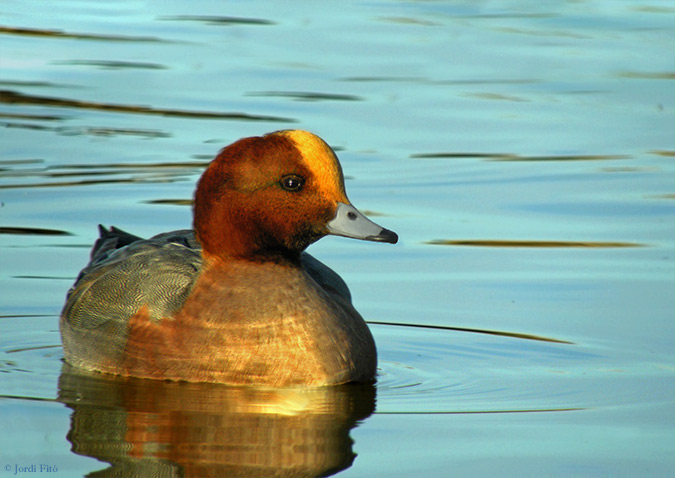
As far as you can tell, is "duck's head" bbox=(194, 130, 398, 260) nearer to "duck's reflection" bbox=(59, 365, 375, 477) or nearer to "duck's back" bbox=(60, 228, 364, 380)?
"duck's back" bbox=(60, 228, 364, 380)

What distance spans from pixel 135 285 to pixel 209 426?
1.18 metres

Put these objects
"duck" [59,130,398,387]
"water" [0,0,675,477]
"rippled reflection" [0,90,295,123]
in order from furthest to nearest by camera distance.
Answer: "rippled reflection" [0,90,295,123], "duck" [59,130,398,387], "water" [0,0,675,477]

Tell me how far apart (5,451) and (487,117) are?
8133 mm

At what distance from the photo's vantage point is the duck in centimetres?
653

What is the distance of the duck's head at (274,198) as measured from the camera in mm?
6582

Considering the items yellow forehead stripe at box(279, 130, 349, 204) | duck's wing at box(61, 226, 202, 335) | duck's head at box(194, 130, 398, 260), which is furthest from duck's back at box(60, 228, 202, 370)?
yellow forehead stripe at box(279, 130, 349, 204)

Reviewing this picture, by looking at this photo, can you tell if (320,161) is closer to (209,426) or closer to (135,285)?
(135,285)

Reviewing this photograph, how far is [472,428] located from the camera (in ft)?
19.4

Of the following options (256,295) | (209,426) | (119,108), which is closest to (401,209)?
(256,295)

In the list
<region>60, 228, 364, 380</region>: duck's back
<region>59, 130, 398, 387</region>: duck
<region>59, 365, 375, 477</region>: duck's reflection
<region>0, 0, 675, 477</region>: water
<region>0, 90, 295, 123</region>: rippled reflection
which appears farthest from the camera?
<region>0, 90, 295, 123</region>: rippled reflection

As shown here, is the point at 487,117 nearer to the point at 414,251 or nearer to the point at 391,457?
the point at 414,251

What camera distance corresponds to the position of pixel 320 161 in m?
6.58

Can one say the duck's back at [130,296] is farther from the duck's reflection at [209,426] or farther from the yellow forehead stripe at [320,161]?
the yellow forehead stripe at [320,161]

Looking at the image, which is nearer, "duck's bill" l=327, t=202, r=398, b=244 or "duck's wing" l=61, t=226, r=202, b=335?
"duck's bill" l=327, t=202, r=398, b=244
